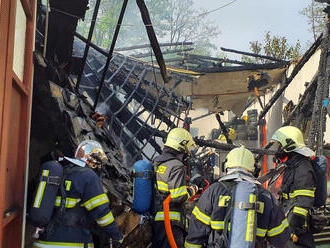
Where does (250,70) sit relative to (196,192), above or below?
above

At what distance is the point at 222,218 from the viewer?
2834 mm

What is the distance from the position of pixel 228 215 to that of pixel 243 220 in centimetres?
15

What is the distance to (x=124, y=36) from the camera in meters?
25.6

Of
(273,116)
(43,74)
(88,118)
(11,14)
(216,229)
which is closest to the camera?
(11,14)

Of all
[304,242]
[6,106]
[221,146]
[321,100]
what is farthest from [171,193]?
[221,146]

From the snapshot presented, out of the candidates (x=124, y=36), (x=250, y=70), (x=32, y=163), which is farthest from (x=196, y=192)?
(x=124, y=36)

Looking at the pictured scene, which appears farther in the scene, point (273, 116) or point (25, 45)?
point (273, 116)

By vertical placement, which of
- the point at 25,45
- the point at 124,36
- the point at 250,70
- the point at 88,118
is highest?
the point at 124,36

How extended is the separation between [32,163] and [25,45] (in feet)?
7.25

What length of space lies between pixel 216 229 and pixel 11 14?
7.30 ft

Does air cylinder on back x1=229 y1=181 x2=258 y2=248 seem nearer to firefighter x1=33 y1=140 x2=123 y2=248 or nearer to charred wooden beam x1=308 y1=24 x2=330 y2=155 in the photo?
firefighter x1=33 y1=140 x2=123 y2=248

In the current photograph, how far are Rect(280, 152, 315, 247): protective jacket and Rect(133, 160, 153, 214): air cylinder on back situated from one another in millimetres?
1643

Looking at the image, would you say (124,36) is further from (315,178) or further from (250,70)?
(315,178)

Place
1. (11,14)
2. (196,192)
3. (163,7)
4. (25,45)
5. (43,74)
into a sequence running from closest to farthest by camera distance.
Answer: (11,14), (25,45), (196,192), (43,74), (163,7)
